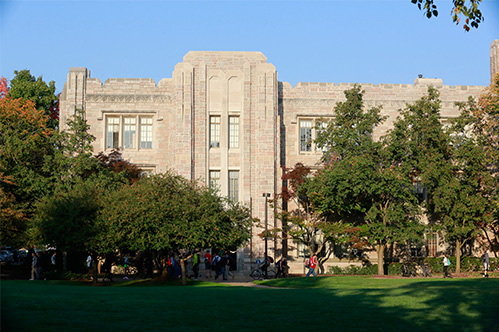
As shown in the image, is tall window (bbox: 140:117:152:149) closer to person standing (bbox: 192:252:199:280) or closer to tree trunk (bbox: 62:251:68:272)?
tree trunk (bbox: 62:251:68:272)

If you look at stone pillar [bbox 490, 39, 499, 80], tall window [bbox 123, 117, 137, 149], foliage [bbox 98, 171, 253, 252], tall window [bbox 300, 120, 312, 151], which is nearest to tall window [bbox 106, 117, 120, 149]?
tall window [bbox 123, 117, 137, 149]

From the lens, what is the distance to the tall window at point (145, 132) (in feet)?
145

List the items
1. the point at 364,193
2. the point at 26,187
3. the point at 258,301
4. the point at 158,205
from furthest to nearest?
the point at 364,193, the point at 26,187, the point at 158,205, the point at 258,301

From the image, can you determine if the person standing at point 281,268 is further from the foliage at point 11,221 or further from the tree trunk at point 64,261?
the foliage at point 11,221

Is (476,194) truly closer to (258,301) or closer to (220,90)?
(220,90)

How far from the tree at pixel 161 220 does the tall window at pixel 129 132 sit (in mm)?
12226

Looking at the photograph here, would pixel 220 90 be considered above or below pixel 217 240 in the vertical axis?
above

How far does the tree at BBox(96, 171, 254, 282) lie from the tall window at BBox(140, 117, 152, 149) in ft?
39.9

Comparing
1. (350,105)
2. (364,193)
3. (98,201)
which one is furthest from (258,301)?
(350,105)

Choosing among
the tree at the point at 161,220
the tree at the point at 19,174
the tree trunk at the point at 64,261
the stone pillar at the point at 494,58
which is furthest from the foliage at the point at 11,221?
the stone pillar at the point at 494,58

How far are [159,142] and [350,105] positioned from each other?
1356cm

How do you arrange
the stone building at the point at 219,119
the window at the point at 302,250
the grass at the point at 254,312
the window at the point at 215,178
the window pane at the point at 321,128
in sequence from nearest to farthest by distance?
the grass at the point at 254,312 → the window pane at the point at 321,128 → the stone building at the point at 219,119 → the window at the point at 215,178 → the window at the point at 302,250

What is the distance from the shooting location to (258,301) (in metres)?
18.6

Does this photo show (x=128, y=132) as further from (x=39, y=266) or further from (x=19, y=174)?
(x=39, y=266)
